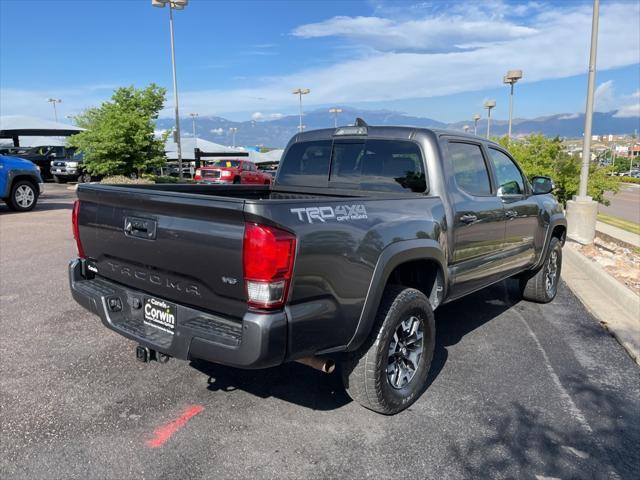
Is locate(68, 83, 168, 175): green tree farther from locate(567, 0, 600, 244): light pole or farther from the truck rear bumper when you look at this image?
the truck rear bumper

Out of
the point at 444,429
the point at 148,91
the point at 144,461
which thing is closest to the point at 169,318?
the point at 144,461

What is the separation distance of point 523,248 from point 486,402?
216cm

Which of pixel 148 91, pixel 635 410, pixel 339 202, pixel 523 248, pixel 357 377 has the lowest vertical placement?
pixel 635 410

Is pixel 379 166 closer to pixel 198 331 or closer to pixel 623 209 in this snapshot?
pixel 198 331

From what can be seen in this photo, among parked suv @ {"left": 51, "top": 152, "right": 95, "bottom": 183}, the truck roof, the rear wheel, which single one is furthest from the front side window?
parked suv @ {"left": 51, "top": 152, "right": 95, "bottom": 183}

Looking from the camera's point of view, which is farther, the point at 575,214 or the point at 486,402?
the point at 575,214

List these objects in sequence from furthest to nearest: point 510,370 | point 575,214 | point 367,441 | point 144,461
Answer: point 575,214 < point 510,370 < point 367,441 < point 144,461

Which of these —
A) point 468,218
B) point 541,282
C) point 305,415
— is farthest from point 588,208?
point 305,415

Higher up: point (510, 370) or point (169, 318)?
point (169, 318)

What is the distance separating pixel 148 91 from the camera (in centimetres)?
2308

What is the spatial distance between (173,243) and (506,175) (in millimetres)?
3529

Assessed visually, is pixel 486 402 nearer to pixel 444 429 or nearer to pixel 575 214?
pixel 444 429

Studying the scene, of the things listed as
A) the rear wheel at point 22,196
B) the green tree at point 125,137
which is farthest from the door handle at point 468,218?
the green tree at point 125,137

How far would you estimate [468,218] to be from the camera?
400 cm
